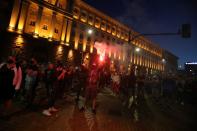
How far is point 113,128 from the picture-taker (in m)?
5.66

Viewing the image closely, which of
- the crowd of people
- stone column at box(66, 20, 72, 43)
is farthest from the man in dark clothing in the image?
stone column at box(66, 20, 72, 43)

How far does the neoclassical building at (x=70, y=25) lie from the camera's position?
26578 mm

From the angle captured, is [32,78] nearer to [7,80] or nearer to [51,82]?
[51,82]

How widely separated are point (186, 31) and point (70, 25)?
26.0 meters

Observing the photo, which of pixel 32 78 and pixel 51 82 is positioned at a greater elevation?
pixel 32 78

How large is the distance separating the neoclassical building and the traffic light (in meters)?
4.58

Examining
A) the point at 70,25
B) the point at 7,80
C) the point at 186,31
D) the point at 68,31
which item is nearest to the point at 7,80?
the point at 7,80

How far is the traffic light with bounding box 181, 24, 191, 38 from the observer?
41.9 feet

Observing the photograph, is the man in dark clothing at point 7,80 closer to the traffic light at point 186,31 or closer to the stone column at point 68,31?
the traffic light at point 186,31

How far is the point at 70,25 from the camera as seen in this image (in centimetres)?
3441

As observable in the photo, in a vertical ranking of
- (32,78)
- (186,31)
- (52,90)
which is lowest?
(52,90)

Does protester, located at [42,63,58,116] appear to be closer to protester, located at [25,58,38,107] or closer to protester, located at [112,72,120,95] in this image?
protester, located at [25,58,38,107]

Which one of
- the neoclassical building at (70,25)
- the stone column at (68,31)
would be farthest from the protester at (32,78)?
the stone column at (68,31)

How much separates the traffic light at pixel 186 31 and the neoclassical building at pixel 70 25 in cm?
458
